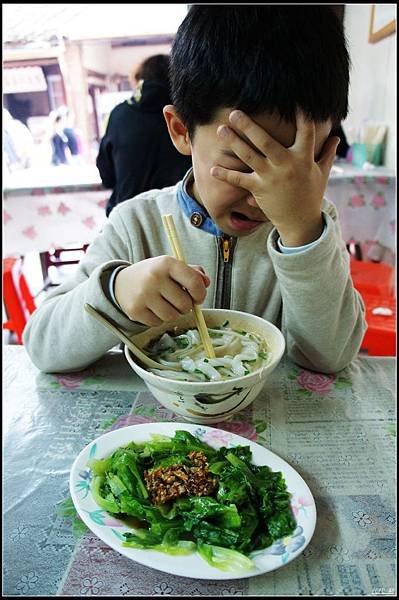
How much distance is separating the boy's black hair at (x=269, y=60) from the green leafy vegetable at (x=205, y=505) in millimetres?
486

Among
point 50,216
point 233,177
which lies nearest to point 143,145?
point 50,216

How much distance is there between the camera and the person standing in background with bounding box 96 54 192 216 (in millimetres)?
2119

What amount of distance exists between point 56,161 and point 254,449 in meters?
3.37

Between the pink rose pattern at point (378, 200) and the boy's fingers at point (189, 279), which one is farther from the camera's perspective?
the pink rose pattern at point (378, 200)

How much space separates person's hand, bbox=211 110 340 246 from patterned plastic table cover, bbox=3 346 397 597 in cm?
27

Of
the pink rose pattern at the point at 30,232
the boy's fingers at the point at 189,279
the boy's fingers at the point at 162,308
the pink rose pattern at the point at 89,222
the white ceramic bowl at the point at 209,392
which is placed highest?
the boy's fingers at the point at 189,279

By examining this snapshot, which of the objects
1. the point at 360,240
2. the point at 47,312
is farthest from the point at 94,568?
the point at 360,240

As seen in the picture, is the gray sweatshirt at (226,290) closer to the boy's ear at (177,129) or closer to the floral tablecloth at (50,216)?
the boy's ear at (177,129)

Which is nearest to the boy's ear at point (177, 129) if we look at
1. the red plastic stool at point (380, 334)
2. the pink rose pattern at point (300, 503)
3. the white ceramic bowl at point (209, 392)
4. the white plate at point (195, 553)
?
the white ceramic bowl at point (209, 392)

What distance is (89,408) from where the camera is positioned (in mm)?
726

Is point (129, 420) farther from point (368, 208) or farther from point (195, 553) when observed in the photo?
point (368, 208)

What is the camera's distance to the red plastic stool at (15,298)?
2100mm

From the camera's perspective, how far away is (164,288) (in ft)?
2.22

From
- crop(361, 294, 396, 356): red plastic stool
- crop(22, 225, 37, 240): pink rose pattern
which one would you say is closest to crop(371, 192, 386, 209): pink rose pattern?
crop(361, 294, 396, 356): red plastic stool
